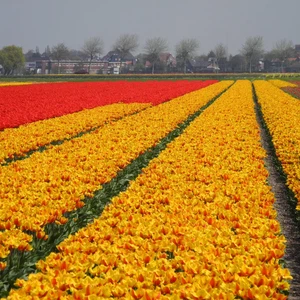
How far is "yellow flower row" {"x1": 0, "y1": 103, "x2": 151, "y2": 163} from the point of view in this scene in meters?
13.9

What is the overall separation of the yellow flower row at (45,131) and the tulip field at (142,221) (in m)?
0.09

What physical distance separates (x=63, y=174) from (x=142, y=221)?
3242mm

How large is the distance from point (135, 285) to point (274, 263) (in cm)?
153

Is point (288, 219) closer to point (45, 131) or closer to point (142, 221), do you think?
point (142, 221)

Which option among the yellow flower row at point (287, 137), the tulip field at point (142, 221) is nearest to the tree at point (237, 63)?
the yellow flower row at point (287, 137)

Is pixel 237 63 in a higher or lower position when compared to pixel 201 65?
higher

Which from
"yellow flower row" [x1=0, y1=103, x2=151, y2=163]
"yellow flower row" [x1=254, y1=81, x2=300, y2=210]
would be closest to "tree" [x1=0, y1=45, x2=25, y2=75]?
"yellow flower row" [x1=0, y1=103, x2=151, y2=163]

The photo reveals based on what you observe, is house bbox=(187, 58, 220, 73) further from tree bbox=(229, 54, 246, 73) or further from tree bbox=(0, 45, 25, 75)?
tree bbox=(0, 45, 25, 75)

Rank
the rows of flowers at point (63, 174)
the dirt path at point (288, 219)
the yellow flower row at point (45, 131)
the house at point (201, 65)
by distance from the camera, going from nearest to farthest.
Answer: the dirt path at point (288, 219) < the rows of flowers at point (63, 174) < the yellow flower row at point (45, 131) < the house at point (201, 65)

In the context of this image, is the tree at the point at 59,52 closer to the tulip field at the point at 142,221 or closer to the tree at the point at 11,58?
the tree at the point at 11,58

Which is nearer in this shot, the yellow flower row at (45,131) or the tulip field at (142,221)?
the tulip field at (142,221)

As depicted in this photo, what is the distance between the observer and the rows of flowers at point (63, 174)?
Answer: 7090mm

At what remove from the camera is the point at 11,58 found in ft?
493

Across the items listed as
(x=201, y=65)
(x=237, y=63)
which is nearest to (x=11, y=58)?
(x=201, y=65)
